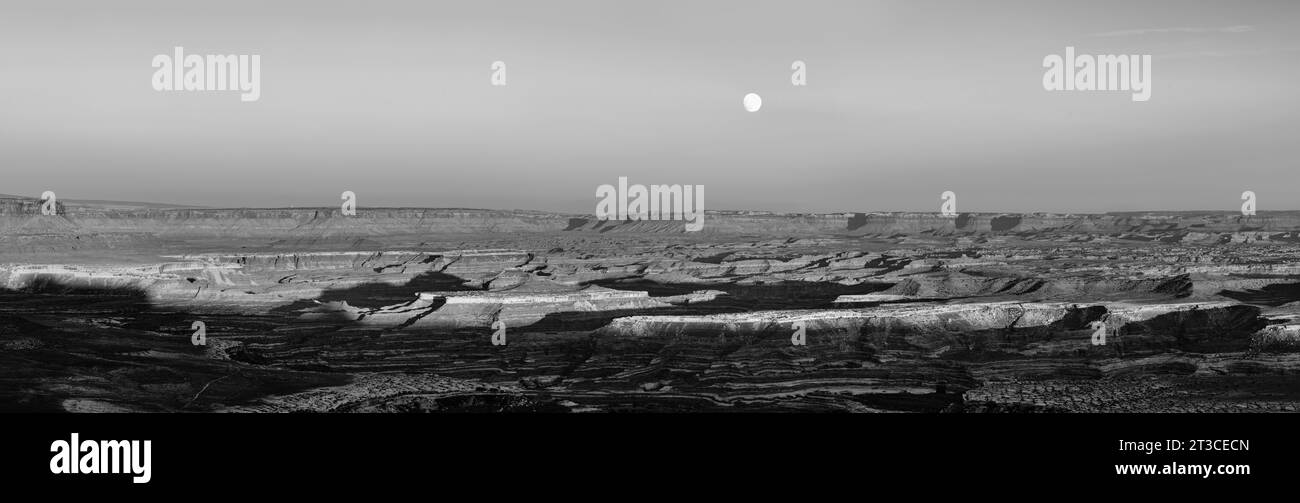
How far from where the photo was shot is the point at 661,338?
58.2 metres

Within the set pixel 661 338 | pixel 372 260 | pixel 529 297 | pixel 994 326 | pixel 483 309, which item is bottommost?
pixel 661 338

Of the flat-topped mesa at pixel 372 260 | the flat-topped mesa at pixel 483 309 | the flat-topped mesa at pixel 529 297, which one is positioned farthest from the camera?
the flat-topped mesa at pixel 372 260

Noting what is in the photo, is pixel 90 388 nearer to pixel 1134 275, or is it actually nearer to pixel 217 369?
pixel 217 369

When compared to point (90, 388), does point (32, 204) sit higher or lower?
higher

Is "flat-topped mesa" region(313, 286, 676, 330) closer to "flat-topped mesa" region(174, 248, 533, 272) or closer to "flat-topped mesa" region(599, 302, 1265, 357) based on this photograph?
"flat-topped mesa" region(599, 302, 1265, 357)

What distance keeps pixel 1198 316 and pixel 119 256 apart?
410 ft

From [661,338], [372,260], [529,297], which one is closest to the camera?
[661,338]

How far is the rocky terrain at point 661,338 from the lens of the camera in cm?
4009

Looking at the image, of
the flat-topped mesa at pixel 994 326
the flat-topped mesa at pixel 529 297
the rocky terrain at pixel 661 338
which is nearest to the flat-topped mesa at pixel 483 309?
the flat-topped mesa at pixel 529 297

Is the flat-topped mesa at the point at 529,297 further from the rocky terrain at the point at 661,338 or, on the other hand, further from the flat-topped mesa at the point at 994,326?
the flat-topped mesa at the point at 994,326

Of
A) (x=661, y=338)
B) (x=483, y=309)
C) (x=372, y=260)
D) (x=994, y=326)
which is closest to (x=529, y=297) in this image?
(x=483, y=309)

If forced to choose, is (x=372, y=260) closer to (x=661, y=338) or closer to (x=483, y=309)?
(x=483, y=309)

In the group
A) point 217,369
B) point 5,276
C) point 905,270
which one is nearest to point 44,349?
point 217,369
